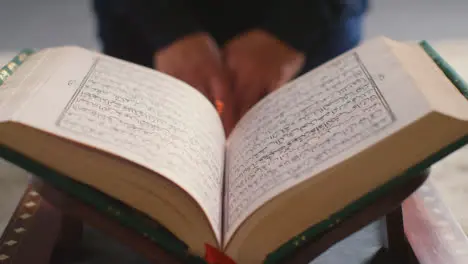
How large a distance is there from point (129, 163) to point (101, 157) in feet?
0.06

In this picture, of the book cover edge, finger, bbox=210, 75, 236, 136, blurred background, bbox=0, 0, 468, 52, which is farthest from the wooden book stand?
blurred background, bbox=0, 0, 468, 52

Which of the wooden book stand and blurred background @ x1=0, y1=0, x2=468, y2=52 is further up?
blurred background @ x1=0, y1=0, x2=468, y2=52

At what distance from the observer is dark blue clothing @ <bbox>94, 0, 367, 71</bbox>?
0.71m

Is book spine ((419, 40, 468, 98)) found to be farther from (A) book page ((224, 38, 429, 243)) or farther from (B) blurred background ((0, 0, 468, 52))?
(B) blurred background ((0, 0, 468, 52))

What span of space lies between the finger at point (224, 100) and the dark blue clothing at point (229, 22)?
0.31 ft

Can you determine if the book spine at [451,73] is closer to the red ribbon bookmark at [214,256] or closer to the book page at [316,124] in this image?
the book page at [316,124]

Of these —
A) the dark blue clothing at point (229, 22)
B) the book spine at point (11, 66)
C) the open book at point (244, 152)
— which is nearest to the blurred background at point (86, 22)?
the dark blue clothing at point (229, 22)

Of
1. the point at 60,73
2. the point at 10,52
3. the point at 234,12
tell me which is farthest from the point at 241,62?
the point at 10,52

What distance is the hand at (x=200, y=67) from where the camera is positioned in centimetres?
65

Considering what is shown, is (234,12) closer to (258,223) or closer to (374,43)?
(374,43)

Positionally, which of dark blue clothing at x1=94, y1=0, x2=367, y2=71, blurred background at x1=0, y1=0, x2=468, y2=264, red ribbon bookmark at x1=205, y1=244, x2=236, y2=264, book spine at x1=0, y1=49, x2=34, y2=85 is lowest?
red ribbon bookmark at x1=205, y1=244, x2=236, y2=264

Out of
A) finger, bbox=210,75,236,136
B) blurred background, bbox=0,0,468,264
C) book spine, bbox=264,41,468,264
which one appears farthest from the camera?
blurred background, bbox=0,0,468,264

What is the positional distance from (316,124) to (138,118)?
0.14m

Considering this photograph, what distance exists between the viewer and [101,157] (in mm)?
368
